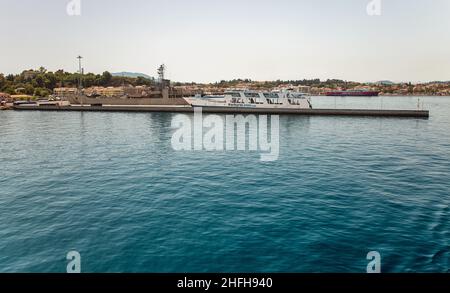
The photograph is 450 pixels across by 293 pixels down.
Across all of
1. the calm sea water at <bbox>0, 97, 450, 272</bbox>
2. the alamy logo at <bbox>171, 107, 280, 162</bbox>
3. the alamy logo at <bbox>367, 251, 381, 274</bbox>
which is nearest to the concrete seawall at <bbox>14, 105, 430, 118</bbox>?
the alamy logo at <bbox>171, 107, 280, 162</bbox>

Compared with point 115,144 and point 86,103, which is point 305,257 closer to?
point 115,144

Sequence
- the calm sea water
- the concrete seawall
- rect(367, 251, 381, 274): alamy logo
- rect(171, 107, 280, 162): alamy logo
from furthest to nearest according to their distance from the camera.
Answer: the concrete seawall → rect(171, 107, 280, 162): alamy logo → the calm sea water → rect(367, 251, 381, 274): alamy logo

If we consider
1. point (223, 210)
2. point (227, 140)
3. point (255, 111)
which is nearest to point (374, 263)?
point (223, 210)

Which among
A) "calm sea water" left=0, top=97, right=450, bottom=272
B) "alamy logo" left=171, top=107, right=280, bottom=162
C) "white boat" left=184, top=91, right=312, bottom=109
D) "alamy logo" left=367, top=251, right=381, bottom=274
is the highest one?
"white boat" left=184, top=91, right=312, bottom=109

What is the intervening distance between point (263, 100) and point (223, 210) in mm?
88005

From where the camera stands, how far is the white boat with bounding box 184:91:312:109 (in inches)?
4168

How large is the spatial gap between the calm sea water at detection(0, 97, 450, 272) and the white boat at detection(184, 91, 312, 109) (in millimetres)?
59371

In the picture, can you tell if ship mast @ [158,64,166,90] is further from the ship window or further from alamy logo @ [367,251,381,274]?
alamy logo @ [367,251,381,274]

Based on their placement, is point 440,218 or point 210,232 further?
point 440,218

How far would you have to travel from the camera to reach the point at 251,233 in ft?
66.7

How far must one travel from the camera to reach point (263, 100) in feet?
357
